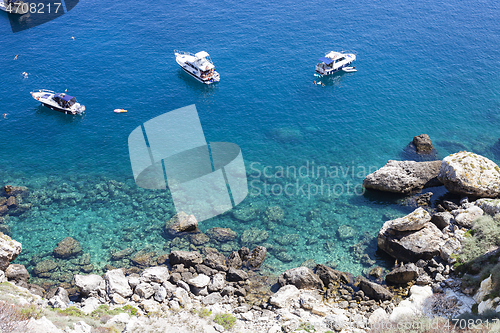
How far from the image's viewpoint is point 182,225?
37.4m

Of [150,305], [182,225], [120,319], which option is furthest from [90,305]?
[182,225]

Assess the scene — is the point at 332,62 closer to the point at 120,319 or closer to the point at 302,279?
the point at 302,279

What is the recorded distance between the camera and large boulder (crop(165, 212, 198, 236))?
37.3 meters

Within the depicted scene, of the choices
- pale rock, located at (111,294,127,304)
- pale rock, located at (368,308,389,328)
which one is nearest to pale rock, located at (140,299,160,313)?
pale rock, located at (111,294,127,304)

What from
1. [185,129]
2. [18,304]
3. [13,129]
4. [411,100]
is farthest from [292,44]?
[18,304]

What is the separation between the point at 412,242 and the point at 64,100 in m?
52.4

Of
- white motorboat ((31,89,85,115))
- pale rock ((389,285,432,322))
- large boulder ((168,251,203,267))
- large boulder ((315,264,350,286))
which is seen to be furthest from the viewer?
white motorboat ((31,89,85,115))

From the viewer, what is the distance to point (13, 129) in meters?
53.6

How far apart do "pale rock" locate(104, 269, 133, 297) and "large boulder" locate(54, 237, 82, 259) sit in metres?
7.40

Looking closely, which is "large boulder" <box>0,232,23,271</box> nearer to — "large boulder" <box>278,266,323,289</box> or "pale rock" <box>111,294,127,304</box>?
"pale rock" <box>111,294,127,304</box>

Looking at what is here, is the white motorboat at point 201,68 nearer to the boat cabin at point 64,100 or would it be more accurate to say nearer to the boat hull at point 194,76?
the boat hull at point 194,76

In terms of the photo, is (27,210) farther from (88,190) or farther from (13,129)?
(13,129)

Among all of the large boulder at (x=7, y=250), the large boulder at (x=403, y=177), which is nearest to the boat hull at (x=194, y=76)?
the large boulder at (x=403, y=177)

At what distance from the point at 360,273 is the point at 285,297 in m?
8.37
